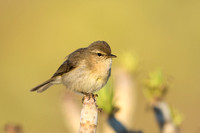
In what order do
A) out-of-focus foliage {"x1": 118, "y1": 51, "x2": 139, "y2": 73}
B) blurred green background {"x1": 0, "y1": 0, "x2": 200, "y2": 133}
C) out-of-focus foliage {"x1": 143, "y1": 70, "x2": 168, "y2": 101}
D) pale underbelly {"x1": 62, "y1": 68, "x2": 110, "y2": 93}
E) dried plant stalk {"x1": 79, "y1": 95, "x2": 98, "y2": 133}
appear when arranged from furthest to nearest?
blurred green background {"x1": 0, "y1": 0, "x2": 200, "y2": 133} → out-of-focus foliage {"x1": 118, "y1": 51, "x2": 139, "y2": 73} → out-of-focus foliage {"x1": 143, "y1": 70, "x2": 168, "y2": 101} → pale underbelly {"x1": 62, "y1": 68, "x2": 110, "y2": 93} → dried plant stalk {"x1": 79, "y1": 95, "x2": 98, "y2": 133}

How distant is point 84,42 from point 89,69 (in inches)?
464

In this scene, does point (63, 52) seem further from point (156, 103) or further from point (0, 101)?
point (156, 103)

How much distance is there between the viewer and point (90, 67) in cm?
723

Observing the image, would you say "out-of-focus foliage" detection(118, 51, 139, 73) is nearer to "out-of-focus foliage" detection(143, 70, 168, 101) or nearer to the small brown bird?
"out-of-focus foliage" detection(143, 70, 168, 101)

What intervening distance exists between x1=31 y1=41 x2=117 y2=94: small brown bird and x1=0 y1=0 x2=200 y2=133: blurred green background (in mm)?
6502

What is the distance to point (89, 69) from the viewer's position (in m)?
7.20

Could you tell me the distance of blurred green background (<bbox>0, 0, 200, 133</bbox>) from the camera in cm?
1515

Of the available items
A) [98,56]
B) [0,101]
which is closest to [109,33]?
[0,101]

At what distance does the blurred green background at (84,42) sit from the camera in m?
15.1

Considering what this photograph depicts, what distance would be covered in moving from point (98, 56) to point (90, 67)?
259mm

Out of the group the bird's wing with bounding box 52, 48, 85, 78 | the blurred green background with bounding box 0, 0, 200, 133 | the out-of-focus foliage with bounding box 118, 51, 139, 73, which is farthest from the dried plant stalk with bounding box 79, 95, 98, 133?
the blurred green background with bounding box 0, 0, 200, 133

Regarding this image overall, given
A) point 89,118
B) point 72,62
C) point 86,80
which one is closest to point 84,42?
point 72,62

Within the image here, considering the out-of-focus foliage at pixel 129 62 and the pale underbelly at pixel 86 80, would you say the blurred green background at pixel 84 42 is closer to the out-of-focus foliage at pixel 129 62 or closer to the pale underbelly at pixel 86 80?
the out-of-focus foliage at pixel 129 62

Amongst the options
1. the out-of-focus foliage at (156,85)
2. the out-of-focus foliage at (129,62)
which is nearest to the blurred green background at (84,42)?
the out-of-focus foliage at (129,62)
